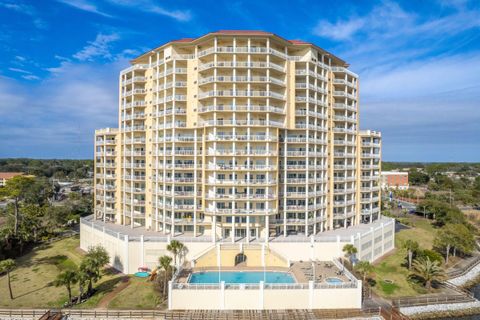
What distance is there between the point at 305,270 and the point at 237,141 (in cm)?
2175

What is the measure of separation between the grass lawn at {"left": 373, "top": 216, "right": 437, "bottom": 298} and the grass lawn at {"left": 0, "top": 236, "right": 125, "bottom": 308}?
38276 millimetres

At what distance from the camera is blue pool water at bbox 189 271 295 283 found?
37.2m

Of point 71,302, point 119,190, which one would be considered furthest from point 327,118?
point 71,302

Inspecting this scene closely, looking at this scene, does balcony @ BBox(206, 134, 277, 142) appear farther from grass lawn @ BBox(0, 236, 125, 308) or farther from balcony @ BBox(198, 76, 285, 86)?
grass lawn @ BBox(0, 236, 125, 308)

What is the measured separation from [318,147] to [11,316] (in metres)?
49.9

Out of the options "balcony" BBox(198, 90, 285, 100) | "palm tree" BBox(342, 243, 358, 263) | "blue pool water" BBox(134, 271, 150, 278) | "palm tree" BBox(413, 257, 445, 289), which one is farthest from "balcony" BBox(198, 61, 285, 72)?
"palm tree" BBox(413, 257, 445, 289)

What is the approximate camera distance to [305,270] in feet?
132

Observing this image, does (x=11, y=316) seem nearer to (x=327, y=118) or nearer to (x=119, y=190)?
(x=119, y=190)

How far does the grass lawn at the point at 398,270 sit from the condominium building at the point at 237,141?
10194 millimetres

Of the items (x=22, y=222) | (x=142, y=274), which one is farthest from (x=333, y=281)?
(x=22, y=222)

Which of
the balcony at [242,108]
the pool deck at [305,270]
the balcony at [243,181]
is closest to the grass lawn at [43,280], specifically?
the pool deck at [305,270]

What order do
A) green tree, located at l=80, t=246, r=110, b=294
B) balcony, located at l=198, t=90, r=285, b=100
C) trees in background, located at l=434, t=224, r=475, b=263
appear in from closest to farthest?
1. green tree, located at l=80, t=246, r=110, b=294
2. balcony, located at l=198, t=90, r=285, b=100
3. trees in background, located at l=434, t=224, r=475, b=263

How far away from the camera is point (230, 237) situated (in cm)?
4700

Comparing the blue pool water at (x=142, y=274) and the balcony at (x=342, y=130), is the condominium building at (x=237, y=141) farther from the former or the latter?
the blue pool water at (x=142, y=274)
